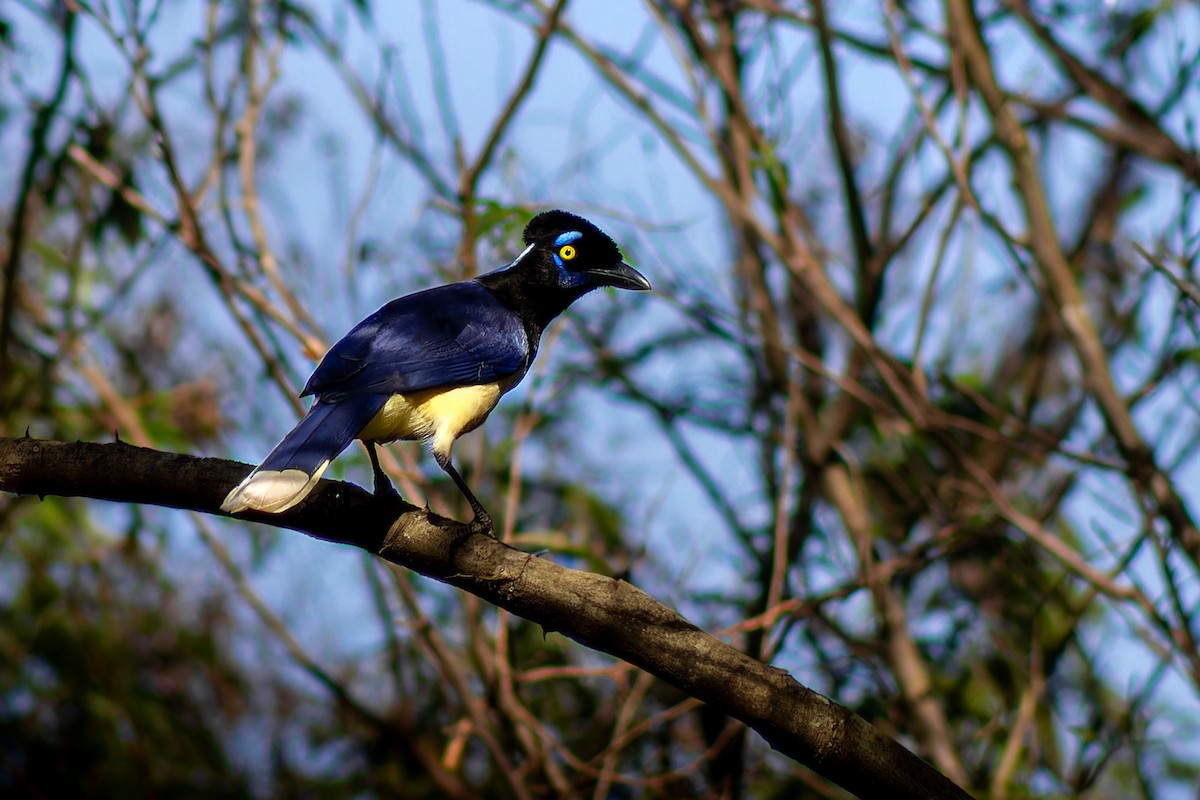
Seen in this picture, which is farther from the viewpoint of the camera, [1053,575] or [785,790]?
[1053,575]

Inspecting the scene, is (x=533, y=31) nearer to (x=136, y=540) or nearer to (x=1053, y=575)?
(x=136, y=540)

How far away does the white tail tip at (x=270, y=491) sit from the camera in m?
2.78

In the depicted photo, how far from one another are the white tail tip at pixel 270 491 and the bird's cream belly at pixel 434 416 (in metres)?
0.77

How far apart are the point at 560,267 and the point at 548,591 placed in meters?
1.86

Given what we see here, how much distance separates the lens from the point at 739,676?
8.28 ft

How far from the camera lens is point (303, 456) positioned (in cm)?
300

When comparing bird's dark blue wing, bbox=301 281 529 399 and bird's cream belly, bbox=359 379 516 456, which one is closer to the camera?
bird's dark blue wing, bbox=301 281 529 399

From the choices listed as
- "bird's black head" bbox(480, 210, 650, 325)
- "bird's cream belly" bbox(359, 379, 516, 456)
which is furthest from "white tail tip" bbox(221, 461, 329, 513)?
"bird's black head" bbox(480, 210, 650, 325)

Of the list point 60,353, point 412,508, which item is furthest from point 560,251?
point 60,353

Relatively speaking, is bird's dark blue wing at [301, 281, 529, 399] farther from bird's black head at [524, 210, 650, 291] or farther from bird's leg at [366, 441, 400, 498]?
bird's leg at [366, 441, 400, 498]

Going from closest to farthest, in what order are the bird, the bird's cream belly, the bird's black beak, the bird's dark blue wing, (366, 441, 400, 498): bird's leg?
the bird
the bird's dark blue wing
the bird's cream belly
(366, 441, 400, 498): bird's leg
the bird's black beak

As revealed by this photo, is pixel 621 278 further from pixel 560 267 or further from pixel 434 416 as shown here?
pixel 434 416

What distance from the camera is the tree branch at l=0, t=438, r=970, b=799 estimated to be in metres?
2.47

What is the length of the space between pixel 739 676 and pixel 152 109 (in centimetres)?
311
